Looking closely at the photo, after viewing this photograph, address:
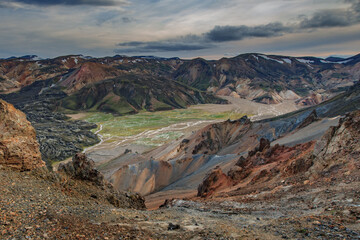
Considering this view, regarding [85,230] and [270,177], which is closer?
[85,230]

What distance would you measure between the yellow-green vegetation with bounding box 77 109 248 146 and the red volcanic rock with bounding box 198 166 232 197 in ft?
207

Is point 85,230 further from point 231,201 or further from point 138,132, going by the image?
point 138,132

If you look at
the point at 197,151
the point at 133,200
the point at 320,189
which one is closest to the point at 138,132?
the point at 197,151

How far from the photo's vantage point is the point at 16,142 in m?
17.7

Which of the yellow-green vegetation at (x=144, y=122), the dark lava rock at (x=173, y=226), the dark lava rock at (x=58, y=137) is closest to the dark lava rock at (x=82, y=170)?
the dark lava rock at (x=173, y=226)

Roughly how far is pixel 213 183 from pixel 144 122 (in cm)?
11057

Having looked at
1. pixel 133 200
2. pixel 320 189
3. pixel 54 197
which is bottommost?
pixel 133 200

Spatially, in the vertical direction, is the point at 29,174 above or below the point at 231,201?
above

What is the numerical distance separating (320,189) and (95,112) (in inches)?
6641

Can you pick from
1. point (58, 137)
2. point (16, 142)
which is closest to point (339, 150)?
point (16, 142)

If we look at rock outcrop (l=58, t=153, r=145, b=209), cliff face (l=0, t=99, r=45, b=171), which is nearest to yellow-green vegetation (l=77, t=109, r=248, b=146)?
rock outcrop (l=58, t=153, r=145, b=209)

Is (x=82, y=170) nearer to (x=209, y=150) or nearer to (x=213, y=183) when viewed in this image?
(x=213, y=183)

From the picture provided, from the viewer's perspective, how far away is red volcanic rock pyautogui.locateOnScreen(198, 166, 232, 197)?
31.6m

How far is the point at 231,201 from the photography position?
21.3 meters
